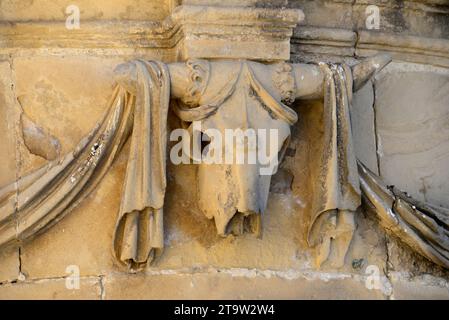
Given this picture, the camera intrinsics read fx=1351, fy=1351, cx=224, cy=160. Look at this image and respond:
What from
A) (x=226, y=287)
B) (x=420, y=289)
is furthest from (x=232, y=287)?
(x=420, y=289)

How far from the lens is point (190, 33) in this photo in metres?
5.48

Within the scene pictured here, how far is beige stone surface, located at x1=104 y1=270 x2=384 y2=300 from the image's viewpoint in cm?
546

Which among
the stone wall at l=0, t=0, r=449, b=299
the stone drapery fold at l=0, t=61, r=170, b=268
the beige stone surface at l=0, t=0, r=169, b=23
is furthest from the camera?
the beige stone surface at l=0, t=0, r=169, b=23

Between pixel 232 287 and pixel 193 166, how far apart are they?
0.53 metres

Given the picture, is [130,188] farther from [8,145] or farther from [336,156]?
[336,156]

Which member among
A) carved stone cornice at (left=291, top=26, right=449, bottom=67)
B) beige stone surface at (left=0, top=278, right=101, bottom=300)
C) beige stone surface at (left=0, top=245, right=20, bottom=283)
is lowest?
beige stone surface at (left=0, top=278, right=101, bottom=300)

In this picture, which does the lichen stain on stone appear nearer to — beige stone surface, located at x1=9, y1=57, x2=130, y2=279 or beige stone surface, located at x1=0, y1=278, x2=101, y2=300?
beige stone surface, located at x1=9, y1=57, x2=130, y2=279

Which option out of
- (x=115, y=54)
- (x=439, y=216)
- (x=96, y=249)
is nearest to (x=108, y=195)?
(x=96, y=249)

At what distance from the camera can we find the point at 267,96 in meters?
5.46

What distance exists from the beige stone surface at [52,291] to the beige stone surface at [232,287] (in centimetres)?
6

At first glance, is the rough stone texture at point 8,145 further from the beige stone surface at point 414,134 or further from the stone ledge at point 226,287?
the beige stone surface at point 414,134

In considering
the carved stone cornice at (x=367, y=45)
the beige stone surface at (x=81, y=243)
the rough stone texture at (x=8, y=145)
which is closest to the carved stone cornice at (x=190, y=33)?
the rough stone texture at (x=8, y=145)

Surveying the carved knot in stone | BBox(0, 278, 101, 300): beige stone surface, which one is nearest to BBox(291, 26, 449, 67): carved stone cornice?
the carved knot in stone

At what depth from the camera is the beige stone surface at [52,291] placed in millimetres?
5449
